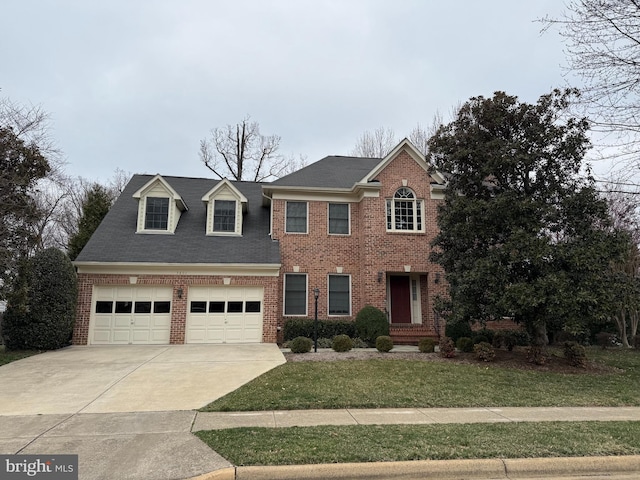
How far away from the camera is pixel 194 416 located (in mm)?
6199

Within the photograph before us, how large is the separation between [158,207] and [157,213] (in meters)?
0.26

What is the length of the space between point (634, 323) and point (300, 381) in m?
17.3

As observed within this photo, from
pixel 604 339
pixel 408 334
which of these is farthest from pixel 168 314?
pixel 604 339

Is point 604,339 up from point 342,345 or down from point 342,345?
down

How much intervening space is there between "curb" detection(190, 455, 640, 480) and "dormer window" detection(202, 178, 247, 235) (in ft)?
44.0

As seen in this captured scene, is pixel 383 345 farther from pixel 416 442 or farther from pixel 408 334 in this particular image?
pixel 416 442

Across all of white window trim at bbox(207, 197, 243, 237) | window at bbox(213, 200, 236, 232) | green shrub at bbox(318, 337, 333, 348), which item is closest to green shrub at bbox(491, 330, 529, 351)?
green shrub at bbox(318, 337, 333, 348)

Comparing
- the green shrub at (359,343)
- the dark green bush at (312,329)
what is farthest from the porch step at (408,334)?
the dark green bush at (312,329)

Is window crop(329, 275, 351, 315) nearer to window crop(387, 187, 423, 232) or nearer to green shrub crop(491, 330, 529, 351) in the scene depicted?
window crop(387, 187, 423, 232)

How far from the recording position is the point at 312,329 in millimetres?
14969

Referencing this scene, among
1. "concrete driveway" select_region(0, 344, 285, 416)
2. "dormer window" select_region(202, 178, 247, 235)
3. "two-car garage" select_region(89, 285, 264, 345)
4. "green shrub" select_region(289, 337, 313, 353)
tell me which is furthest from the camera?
"dormer window" select_region(202, 178, 247, 235)

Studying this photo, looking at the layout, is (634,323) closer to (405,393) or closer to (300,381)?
(405,393)

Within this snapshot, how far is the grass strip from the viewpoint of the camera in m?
4.48

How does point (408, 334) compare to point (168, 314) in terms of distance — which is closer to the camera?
point (168, 314)
